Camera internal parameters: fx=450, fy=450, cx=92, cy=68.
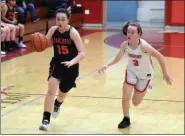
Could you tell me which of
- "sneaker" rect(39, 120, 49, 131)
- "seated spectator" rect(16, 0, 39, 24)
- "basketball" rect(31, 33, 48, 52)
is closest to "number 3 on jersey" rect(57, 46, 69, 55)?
"basketball" rect(31, 33, 48, 52)

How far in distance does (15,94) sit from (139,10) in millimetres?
15090

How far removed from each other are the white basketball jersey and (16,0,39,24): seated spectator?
8.18 m

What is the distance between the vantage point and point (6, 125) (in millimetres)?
5789

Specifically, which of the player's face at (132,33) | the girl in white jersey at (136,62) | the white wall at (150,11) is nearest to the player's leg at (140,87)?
the girl in white jersey at (136,62)

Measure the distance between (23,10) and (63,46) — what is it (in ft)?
26.8

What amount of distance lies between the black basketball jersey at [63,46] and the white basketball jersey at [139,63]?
0.68 m

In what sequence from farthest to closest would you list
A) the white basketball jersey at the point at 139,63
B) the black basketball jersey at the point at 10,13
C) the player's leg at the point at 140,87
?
1. the black basketball jersey at the point at 10,13
2. the player's leg at the point at 140,87
3. the white basketball jersey at the point at 139,63

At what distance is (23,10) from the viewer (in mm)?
13445

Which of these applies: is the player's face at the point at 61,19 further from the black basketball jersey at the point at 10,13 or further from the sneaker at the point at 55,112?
the black basketball jersey at the point at 10,13

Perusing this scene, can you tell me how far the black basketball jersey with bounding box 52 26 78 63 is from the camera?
5551 mm

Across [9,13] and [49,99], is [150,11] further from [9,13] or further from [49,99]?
[49,99]

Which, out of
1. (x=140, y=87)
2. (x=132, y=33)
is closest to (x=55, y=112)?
(x=140, y=87)

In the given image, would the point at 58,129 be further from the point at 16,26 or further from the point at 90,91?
the point at 16,26

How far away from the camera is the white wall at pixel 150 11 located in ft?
71.1
